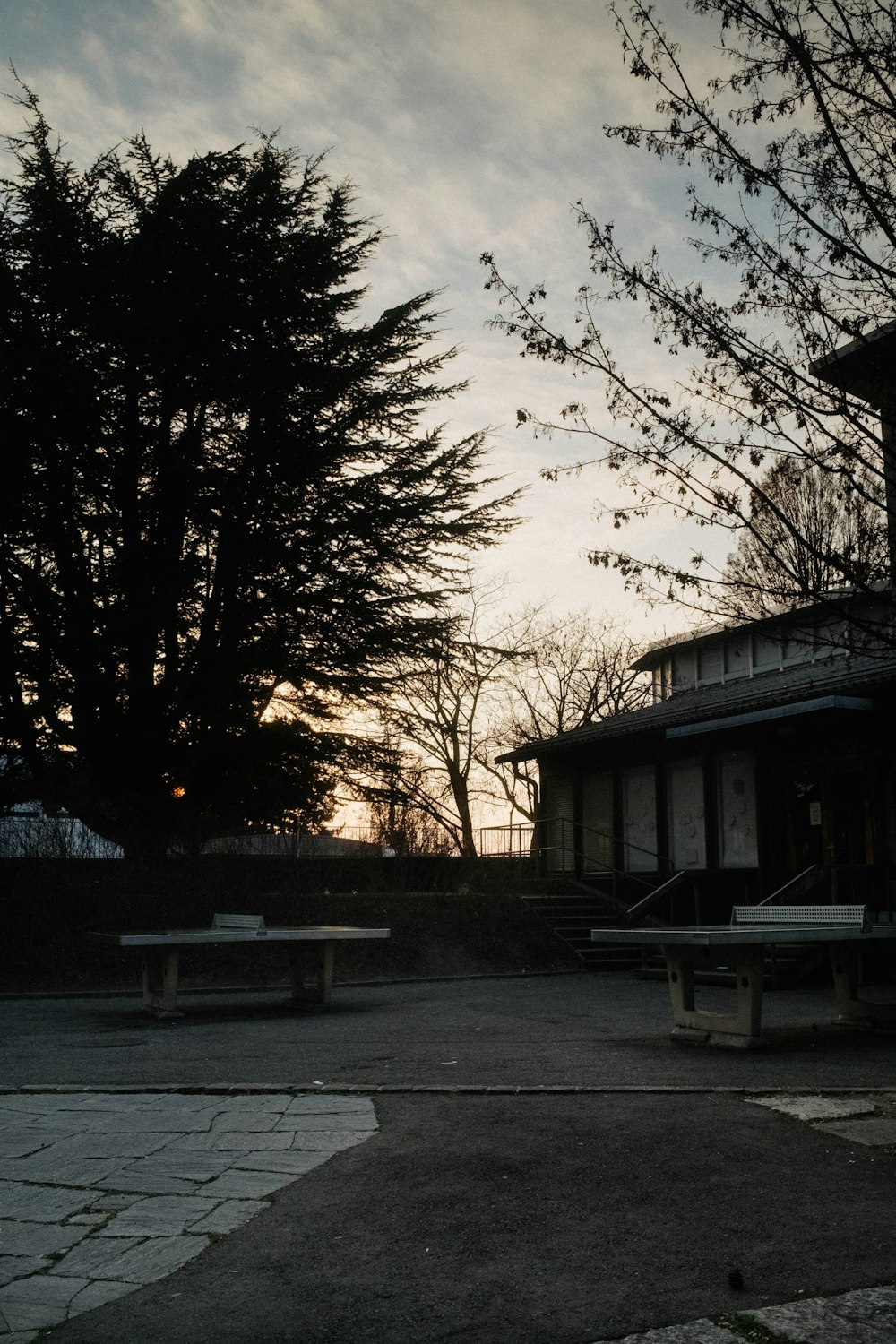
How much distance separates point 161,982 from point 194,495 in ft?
26.7

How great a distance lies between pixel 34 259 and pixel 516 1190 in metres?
16.0

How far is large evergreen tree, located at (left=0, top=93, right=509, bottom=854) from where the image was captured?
16.1 m

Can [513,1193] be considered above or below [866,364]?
below

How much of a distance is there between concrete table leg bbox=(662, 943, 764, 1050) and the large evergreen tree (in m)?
9.47

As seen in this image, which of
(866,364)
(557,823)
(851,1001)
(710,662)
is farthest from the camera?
(710,662)

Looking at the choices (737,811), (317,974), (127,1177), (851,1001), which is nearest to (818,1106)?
(127,1177)

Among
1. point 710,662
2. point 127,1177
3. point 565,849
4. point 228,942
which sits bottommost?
point 127,1177

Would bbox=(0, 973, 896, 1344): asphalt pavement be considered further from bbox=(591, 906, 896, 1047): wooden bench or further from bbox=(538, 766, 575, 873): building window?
bbox=(538, 766, 575, 873): building window

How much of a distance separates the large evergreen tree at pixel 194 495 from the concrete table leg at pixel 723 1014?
947 centimetres

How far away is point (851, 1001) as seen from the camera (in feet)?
32.1

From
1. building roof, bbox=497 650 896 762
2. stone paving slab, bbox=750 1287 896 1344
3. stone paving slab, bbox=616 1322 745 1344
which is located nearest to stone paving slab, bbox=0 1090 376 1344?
stone paving slab, bbox=616 1322 745 1344

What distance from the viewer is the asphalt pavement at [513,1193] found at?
320cm

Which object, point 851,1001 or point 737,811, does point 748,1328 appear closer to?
point 851,1001

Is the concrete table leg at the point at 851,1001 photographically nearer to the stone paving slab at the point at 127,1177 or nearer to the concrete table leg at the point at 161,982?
the stone paving slab at the point at 127,1177
